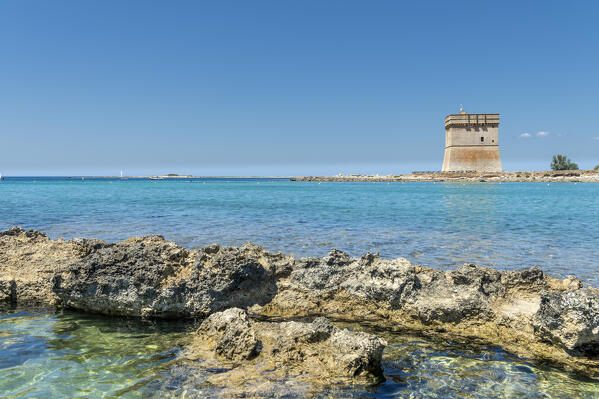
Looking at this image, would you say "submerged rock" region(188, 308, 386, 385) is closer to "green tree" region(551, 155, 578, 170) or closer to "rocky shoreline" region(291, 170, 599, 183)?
"rocky shoreline" region(291, 170, 599, 183)

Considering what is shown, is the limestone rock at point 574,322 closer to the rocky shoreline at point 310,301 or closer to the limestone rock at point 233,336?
the rocky shoreline at point 310,301

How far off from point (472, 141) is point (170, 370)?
220 ft

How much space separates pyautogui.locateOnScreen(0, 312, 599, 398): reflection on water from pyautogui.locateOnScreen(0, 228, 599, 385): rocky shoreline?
0.25 meters

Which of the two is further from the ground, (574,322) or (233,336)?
(574,322)

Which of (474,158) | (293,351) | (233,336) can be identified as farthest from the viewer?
(474,158)

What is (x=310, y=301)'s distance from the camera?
5.21 meters

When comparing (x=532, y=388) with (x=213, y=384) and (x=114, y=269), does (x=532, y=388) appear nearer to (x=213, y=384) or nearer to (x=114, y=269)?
(x=213, y=384)

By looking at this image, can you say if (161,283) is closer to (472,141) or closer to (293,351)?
(293,351)

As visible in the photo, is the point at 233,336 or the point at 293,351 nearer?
the point at 293,351

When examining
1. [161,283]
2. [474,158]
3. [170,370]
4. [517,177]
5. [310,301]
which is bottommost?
[170,370]

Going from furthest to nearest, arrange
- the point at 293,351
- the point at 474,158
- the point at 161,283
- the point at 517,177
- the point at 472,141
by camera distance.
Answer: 1. the point at 517,177
2. the point at 474,158
3. the point at 472,141
4. the point at 161,283
5. the point at 293,351

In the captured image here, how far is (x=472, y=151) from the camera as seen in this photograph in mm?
63219

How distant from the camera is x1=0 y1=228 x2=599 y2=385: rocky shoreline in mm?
3678

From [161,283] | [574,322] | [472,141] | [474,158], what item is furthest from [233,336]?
[474,158]
